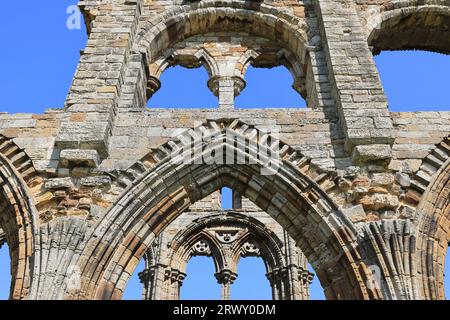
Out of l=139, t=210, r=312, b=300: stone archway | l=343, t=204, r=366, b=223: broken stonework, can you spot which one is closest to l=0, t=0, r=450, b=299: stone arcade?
l=343, t=204, r=366, b=223: broken stonework

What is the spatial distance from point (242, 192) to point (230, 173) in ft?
1.06

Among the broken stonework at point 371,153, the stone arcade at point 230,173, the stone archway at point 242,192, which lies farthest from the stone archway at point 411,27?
the stone archway at point 242,192

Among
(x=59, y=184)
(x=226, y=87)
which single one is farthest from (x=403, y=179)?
(x=59, y=184)

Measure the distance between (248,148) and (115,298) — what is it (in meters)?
2.43

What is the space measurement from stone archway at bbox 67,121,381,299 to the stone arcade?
0.02 metres

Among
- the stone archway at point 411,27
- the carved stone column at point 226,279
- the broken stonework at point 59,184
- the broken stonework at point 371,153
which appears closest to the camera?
the broken stonework at point 59,184

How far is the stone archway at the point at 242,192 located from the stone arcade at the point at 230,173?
0.6 inches

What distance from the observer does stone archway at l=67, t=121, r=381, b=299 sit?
539 cm

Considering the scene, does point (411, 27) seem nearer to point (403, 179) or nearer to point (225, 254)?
point (403, 179)

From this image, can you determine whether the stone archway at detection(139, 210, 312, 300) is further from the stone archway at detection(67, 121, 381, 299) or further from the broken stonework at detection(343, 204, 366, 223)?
the broken stonework at detection(343, 204, 366, 223)

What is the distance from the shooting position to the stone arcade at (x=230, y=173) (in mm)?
5320

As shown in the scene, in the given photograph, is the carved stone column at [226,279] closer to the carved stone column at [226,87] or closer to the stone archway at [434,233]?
the carved stone column at [226,87]

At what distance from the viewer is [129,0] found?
839cm
